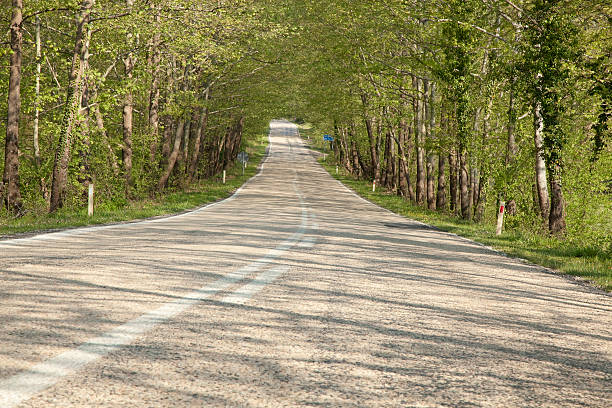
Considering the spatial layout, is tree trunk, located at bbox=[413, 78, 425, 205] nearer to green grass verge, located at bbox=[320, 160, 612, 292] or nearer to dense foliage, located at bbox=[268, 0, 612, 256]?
dense foliage, located at bbox=[268, 0, 612, 256]

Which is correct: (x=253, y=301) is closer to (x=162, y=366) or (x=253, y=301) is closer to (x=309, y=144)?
(x=162, y=366)

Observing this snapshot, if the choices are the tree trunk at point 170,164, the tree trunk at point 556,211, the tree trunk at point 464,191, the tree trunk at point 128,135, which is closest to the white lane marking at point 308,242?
the tree trunk at point 556,211

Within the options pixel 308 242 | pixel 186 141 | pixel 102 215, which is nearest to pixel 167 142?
pixel 186 141

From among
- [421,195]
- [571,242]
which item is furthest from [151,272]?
[421,195]

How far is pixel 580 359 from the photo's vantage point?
4777mm

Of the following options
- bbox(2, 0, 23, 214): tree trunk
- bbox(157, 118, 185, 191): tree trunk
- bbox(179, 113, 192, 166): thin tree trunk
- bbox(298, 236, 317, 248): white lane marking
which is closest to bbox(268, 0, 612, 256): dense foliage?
bbox(298, 236, 317, 248): white lane marking

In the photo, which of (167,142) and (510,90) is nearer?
(510,90)

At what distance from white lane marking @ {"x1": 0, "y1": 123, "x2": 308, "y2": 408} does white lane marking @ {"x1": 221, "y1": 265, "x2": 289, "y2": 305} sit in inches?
8.0

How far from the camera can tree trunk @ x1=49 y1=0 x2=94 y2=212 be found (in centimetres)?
1838

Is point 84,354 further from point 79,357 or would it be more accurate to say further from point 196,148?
point 196,148

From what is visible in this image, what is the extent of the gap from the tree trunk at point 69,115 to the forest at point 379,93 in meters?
0.04

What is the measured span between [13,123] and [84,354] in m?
17.1

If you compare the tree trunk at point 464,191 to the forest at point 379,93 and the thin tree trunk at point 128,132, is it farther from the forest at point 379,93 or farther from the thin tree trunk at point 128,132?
the thin tree trunk at point 128,132

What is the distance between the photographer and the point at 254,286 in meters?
6.80
